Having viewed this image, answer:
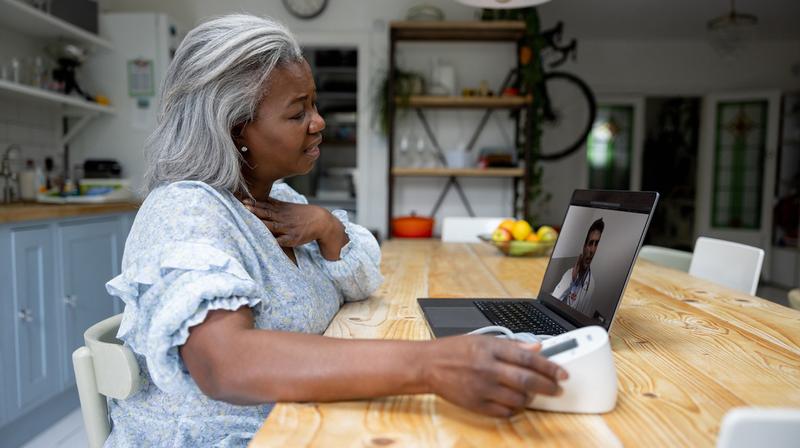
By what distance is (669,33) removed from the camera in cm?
→ 552

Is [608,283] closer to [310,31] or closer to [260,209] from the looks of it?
[260,209]

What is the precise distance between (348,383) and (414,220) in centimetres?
307

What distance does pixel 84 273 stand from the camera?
2.57m

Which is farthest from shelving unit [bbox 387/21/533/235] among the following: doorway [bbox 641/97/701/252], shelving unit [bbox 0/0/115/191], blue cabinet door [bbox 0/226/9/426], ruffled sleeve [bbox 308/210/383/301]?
doorway [bbox 641/97/701/252]

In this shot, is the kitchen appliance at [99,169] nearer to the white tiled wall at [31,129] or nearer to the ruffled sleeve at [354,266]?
the white tiled wall at [31,129]

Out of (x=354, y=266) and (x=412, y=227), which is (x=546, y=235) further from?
(x=412, y=227)

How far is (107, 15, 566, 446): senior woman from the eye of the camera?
59cm

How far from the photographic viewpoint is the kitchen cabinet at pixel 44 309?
6.75 ft

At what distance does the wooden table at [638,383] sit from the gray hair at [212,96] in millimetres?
356

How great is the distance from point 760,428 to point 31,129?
3.84m

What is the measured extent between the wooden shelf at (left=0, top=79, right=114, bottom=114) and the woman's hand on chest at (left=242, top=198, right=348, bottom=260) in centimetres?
220

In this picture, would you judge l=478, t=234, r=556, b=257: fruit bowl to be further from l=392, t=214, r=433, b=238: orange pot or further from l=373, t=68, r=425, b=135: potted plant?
l=373, t=68, r=425, b=135: potted plant

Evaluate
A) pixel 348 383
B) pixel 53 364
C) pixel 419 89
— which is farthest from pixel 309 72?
pixel 419 89

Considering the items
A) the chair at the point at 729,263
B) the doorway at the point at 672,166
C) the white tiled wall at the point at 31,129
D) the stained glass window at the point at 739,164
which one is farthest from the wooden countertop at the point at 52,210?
the doorway at the point at 672,166
